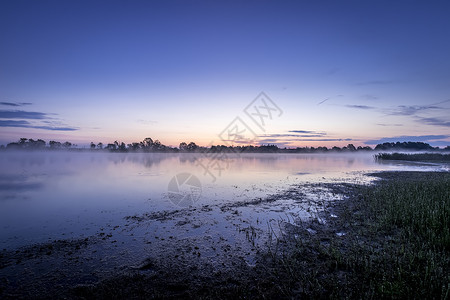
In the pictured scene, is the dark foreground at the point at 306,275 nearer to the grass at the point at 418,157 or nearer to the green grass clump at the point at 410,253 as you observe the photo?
the green grass clump at the point at 410,253

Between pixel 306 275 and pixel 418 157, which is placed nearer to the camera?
pixel 306 275

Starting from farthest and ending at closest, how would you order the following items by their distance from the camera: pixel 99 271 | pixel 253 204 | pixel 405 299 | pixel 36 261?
pixel 253 204
pixel 36 261
pixel 99 271
pixel 405 299

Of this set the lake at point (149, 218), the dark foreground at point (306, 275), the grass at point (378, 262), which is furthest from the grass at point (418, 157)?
the dark foreground at point (306, 275)

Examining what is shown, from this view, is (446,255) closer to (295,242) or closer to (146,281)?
(295,242)

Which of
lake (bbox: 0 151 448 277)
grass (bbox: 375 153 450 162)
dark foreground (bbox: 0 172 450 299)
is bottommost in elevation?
lake (bbox: 0 151 448 277)

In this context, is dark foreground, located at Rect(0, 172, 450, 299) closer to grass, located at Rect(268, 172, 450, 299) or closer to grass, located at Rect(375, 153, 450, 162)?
grass, located at Rect(268, 172, 450, 299)

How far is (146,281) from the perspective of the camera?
258 inches

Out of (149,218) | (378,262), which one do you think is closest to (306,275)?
(378,262)

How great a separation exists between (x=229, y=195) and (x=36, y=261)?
13.5 m

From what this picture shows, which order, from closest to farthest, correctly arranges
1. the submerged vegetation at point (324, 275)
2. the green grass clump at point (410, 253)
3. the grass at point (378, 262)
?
the green grass clump at point (410, 253) → the grass at point (378, 262) → the submerged vegetation at point (324, 275)

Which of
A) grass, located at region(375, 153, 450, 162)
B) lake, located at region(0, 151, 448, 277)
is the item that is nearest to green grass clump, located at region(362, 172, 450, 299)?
lake, located at region(0, 151, 448, 277)

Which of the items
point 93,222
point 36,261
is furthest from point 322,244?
point 93,222

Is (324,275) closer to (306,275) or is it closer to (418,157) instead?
(306,275)

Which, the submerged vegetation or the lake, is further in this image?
the lake
